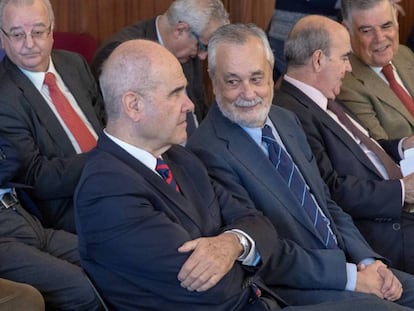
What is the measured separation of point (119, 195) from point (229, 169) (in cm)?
63

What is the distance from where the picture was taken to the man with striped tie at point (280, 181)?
240 centimetres

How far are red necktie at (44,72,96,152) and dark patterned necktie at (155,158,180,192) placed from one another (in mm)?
876

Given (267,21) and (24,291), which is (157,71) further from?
(267,21)

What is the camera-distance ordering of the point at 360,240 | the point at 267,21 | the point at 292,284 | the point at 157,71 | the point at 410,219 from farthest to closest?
the point at 267,21 < the point at 410,219 < the point at 360,240 < the point at 292,284 < the point at 157,71

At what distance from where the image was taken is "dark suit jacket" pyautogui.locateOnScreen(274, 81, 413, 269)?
290 cm

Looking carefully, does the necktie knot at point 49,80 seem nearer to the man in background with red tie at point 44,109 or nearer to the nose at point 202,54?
the man in background with red tie at point 44,109

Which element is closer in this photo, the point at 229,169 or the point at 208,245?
the point at 208,245

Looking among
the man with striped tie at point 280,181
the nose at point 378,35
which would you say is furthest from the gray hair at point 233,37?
the nose at point 378,35

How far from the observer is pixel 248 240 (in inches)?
84.4

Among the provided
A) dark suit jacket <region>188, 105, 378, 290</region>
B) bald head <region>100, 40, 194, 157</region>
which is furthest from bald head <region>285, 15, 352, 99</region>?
bald head <region>100, 40, 194, 157</region>

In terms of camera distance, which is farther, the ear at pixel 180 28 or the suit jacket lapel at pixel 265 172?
the ear at pixel 180 28

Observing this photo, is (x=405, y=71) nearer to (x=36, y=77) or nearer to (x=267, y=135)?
(x=267, y=135)

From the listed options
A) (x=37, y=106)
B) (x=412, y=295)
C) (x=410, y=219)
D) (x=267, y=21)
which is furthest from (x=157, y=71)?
(x=267, y=21)

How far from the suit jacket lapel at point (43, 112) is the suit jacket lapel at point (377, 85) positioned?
1.40m
